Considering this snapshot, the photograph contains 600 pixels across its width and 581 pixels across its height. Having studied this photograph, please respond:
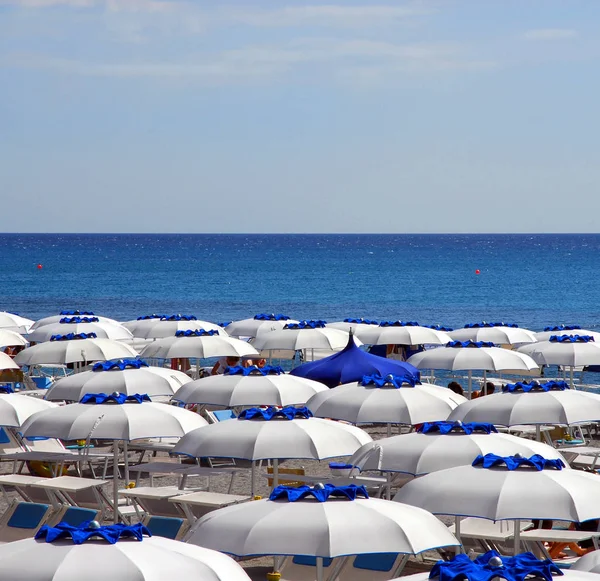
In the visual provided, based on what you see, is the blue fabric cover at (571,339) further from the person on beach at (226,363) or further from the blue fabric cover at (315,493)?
the blue fabric cover at (315,493)

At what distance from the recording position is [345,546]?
638cm

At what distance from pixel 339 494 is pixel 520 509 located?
1191 millimetres

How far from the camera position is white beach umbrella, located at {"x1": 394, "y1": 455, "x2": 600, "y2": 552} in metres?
7.16

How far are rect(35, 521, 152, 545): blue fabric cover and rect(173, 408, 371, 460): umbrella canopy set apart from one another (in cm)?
391

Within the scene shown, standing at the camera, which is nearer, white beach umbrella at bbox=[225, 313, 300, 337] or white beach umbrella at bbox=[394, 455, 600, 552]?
white beach umbrella at bbox=[394, 455, 600, 552]

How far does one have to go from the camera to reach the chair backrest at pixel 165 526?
927 cm

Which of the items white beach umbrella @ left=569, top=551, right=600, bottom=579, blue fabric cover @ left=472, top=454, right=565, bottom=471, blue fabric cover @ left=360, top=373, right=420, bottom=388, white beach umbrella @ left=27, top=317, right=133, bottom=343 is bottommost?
white beach umbrella @ left=569, top=551, right=600, bottom=579

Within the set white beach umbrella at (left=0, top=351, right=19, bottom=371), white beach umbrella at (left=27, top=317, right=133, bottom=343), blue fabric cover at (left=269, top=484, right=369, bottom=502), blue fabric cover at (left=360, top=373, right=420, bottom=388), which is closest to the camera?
blue fabric cover at (left=269, top=484, right=369, bottom=502)

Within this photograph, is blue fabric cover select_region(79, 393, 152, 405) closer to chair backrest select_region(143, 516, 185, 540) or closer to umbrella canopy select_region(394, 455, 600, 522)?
chair backrest select_region(143, 516, 185, 540)

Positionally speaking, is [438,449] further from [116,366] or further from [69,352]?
[69,352]

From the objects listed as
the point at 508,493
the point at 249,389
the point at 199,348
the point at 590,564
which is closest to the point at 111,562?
the point at 590,564

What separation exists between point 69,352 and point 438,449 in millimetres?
9736

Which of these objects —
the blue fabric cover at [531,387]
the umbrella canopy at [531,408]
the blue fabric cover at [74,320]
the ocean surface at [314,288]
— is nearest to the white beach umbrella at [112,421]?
the umbrella canopy at [531,408]

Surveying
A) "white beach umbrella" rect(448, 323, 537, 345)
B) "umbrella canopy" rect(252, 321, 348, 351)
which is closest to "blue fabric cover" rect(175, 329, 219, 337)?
"umbrella canopy" rect(252, 321, 348, 351)
